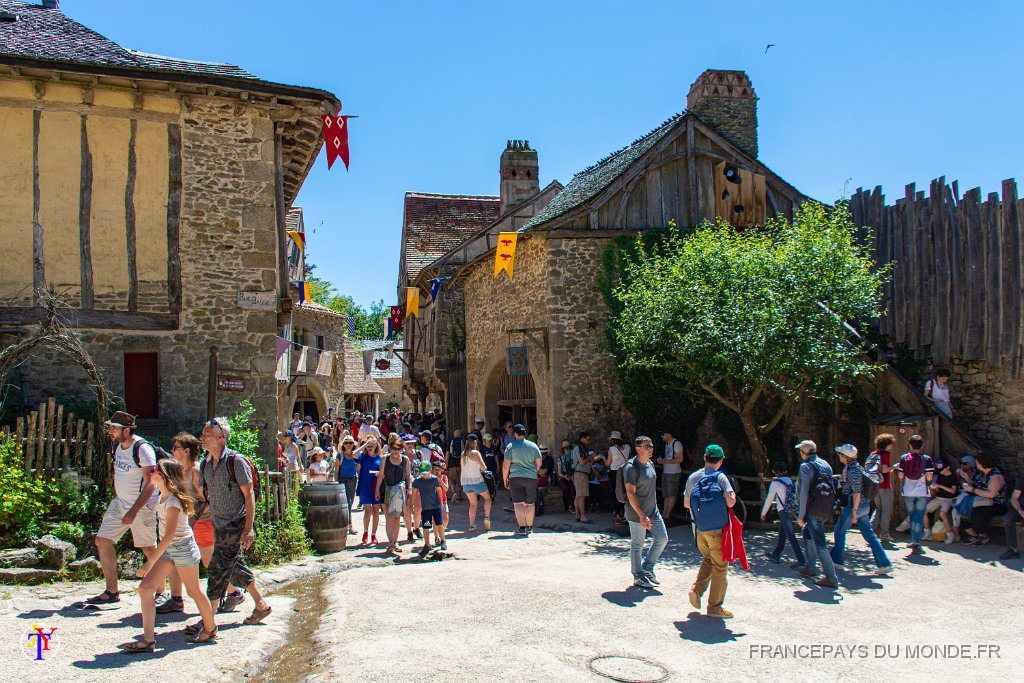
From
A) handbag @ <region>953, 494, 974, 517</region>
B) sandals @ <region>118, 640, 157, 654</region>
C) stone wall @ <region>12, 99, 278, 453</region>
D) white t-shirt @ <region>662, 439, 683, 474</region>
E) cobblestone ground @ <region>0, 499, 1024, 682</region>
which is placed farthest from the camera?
white t-shirt @ <region>662, 439, 683, 474</region>

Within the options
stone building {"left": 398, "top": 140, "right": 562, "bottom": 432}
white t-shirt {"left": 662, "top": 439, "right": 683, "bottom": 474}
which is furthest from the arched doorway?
white t-shirt {"left": 662, "top": 439, "right": 683, "bottom": 474}

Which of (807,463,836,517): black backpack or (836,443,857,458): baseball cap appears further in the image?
(836,443,857,458): baseball cap

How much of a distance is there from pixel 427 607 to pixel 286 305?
19.5 ft

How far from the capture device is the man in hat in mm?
6363

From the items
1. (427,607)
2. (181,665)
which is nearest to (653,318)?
(427,607)

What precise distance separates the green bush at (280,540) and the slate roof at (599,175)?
23.8ft

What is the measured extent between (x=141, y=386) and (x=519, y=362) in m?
6.68

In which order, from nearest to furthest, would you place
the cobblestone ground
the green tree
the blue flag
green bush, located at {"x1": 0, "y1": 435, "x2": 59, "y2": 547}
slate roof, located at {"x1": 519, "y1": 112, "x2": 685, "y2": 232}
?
the cobblestone ground → green bush, located at {"x1": 0, "y1": 435, "x2": 59, "y2": 547} → the green tree → slate roof, located at {"x1": 519, "y1": 112, "x2": 685, "y2": 232} → the blue flag

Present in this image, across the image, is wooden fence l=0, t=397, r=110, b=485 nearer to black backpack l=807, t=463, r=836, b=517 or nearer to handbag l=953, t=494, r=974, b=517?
black backpack l=807, t=463, r=836, b=517

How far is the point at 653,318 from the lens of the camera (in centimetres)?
1124

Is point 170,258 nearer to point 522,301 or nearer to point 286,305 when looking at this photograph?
point 286,305

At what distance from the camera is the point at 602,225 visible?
14273mm

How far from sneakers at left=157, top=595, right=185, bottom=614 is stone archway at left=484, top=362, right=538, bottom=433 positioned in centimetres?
947

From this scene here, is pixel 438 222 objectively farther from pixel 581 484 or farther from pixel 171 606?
pixel 171 606
